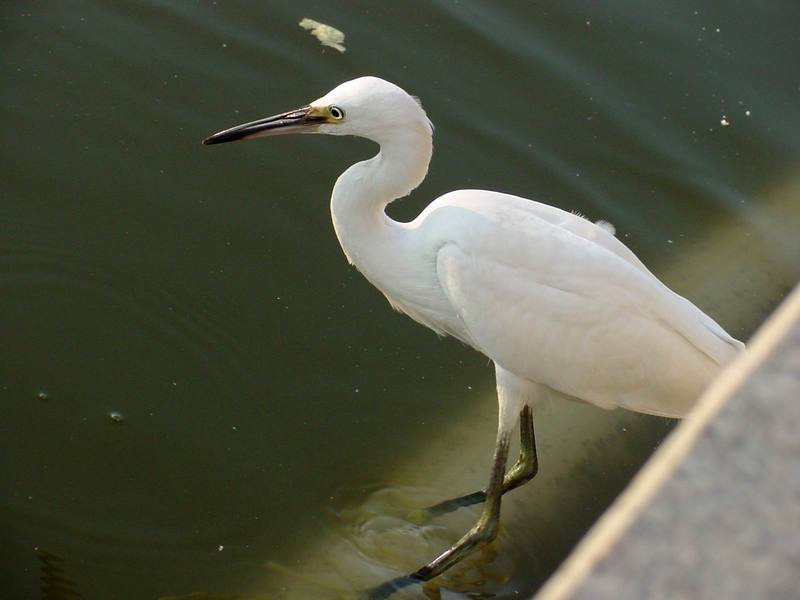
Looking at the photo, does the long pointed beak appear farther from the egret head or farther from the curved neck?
the curved neck

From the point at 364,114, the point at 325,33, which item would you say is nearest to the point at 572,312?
the point at 364,114

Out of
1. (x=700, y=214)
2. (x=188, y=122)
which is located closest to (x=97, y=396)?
(x=188, y=122)

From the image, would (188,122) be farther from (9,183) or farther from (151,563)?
(151,563)

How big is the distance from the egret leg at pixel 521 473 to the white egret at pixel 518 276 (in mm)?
457

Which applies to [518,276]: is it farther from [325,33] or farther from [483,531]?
[325,33]

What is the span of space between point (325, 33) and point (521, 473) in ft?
9.33

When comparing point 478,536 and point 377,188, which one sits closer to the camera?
point 377,188

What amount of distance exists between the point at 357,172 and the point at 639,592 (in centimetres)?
320

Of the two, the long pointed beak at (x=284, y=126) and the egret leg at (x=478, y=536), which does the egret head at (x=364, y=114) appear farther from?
the egret leg at (x=478, y=536)

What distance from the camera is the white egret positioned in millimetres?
3689

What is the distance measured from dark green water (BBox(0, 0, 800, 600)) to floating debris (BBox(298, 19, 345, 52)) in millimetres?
56

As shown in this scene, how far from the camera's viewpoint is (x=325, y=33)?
6016 mm

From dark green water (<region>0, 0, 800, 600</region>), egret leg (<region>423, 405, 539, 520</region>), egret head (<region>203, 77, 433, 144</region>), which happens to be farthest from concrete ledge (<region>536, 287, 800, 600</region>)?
egret leg (<region>423, 405, 539, 520</region>)

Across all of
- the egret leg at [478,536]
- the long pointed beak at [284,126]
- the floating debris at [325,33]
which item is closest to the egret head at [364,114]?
the long pointed beak at [284,126]
